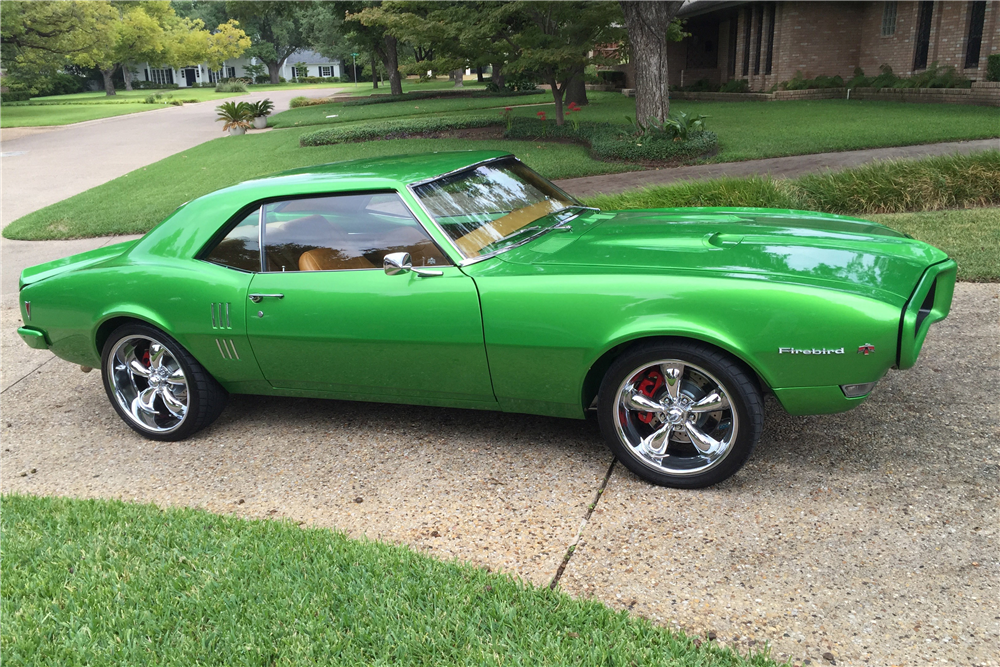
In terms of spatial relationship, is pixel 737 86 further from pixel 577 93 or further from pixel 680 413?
pixel 680 413

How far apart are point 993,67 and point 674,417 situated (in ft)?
65.0

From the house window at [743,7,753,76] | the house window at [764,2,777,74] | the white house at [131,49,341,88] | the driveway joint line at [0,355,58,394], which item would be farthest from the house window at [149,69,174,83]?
the driveway joint line at [0,355,58,394]

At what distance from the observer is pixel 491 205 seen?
14.2 ft

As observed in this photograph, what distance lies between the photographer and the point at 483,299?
369 cm

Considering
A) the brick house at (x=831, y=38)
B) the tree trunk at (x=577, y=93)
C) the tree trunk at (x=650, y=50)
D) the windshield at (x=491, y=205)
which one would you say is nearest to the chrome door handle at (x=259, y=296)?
the windshield at (x=491, y=205)

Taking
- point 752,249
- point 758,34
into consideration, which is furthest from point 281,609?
point 758,34

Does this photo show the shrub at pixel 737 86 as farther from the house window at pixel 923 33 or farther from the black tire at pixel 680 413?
the black tire at pixel 680 413

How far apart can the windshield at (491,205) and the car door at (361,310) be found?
0.16 meters

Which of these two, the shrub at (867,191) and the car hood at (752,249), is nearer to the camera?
the car hood at (752,249)

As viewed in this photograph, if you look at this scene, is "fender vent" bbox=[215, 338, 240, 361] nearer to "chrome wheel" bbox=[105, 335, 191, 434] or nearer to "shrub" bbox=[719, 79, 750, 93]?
"chrome wheel" bbox=[105, 335, 191, 434]

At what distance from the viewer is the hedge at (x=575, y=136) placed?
1412 centimetres

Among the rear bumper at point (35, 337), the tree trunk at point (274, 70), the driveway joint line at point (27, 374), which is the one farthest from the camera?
the tree trunk at point (274, 70)

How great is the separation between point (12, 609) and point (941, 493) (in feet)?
12.4

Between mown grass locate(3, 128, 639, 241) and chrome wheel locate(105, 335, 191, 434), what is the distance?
709 cm
